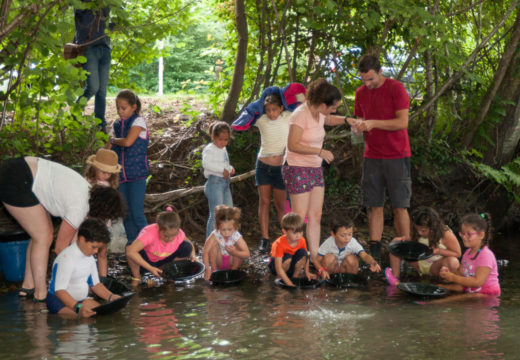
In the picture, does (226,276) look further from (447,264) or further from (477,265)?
(477,265)

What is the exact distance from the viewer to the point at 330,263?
19.3 feet

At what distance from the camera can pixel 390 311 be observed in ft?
15.6

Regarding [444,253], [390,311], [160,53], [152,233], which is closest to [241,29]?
[160,53]

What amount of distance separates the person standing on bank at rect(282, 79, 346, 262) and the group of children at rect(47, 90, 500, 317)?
0.76 ft

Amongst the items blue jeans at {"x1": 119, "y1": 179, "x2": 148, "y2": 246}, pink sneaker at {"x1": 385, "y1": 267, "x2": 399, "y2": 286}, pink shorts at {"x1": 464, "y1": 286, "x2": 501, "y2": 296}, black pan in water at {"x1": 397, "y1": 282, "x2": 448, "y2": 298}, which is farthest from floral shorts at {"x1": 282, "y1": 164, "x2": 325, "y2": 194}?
pink shorts at {"x1": 464, "y1": 286, "x2": 501, "y2": 296}

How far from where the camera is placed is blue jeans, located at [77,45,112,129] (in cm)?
716

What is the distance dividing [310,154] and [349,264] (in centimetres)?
112

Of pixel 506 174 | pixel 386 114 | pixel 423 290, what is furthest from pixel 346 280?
pixel 506 174

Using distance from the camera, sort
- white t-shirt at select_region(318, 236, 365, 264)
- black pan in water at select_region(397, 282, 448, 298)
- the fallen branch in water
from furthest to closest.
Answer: the fallen branch in water → white t-shirt at select_region(318, 236, 365, 264) → black pan in water at select_region(397, 282, 448, 298)

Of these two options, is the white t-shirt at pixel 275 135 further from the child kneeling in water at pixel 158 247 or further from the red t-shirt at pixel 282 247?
the child kneeling in water at pixel 158 247

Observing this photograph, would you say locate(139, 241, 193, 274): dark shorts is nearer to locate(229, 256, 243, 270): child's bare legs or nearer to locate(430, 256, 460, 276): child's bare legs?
locate(229, 256, 243, 270): child's bare legs

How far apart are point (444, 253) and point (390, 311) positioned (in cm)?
121

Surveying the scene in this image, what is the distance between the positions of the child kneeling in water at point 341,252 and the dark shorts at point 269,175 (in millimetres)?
1047

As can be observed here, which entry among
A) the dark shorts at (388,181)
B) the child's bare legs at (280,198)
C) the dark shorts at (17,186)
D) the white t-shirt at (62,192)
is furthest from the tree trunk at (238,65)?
the dark shorts at (17,186)
